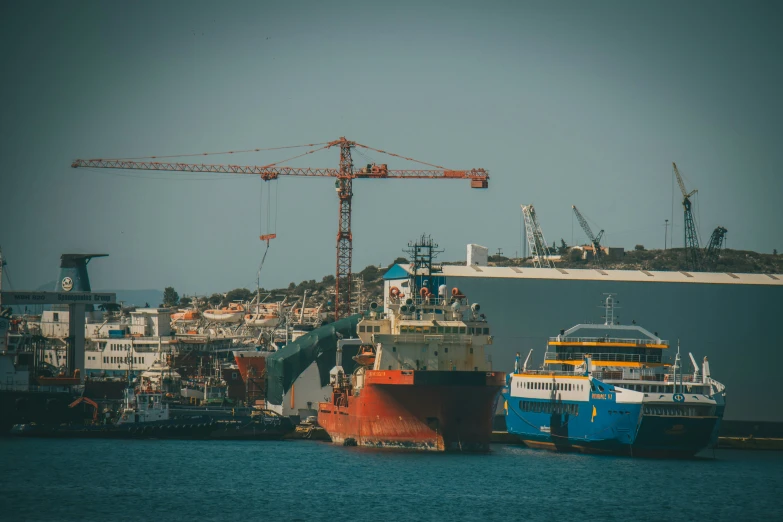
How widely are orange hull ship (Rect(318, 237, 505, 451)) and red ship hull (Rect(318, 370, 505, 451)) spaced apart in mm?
59

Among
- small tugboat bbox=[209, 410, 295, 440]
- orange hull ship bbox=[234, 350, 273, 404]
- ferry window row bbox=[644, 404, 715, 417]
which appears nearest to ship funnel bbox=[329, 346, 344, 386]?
small tugboat bbox=[209, 410, 295, 440]

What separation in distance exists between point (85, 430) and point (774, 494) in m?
46.2

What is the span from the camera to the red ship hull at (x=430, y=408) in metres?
74.7

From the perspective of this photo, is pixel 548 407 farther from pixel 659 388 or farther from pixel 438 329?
pixel 438 329

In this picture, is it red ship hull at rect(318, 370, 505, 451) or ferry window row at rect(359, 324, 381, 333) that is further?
ferry window row at rect(359, 324, 381, 333)

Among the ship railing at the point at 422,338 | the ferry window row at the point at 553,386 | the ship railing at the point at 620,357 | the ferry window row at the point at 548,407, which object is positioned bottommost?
the ferry window row at the point at 548,407

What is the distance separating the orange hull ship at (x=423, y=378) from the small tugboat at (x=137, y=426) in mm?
11704

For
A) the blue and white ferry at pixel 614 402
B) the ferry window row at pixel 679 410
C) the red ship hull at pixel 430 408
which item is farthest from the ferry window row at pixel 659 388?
the red ship hull at pixel 430 408

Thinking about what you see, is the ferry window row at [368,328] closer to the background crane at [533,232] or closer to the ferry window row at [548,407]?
the ferry window row at [548,407]

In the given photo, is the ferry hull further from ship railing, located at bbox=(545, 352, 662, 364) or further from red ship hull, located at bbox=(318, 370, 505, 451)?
red ship hull, located at bbox=(318, 370, 505, 451)

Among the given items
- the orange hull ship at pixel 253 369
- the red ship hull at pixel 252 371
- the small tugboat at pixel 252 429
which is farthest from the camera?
the orange hull ship at pixel 253 369

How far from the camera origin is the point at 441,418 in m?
75.2

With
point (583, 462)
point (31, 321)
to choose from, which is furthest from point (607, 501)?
point (31, 321)

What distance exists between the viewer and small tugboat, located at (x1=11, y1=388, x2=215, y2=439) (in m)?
86.2
